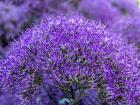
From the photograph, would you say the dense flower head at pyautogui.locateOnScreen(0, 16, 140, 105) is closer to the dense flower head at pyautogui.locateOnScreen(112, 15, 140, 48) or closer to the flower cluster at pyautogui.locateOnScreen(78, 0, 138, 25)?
the dense flower head at pyautogui.locateOnScreen(112, 15, 140, 48)

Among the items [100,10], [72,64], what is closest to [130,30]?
[100,10]

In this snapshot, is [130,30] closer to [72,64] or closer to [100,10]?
[100,10]

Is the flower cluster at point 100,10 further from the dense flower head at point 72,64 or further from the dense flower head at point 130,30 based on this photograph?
the dense flower head at point 72,64

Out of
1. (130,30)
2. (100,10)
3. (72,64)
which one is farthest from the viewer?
(100,10)

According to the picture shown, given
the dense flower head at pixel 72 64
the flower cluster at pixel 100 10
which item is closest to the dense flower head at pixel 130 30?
the flower cluster at pixel 100 10

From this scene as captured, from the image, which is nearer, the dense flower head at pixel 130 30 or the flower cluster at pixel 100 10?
the dense flower head at pixel 130 30

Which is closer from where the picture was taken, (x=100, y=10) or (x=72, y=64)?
(x=72, y=64)

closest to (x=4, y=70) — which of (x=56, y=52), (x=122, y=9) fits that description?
(x=56, y=52)

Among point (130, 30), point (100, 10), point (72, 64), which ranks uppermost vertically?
point (100, 10)

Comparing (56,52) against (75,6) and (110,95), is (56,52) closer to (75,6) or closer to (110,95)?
(110,95)
